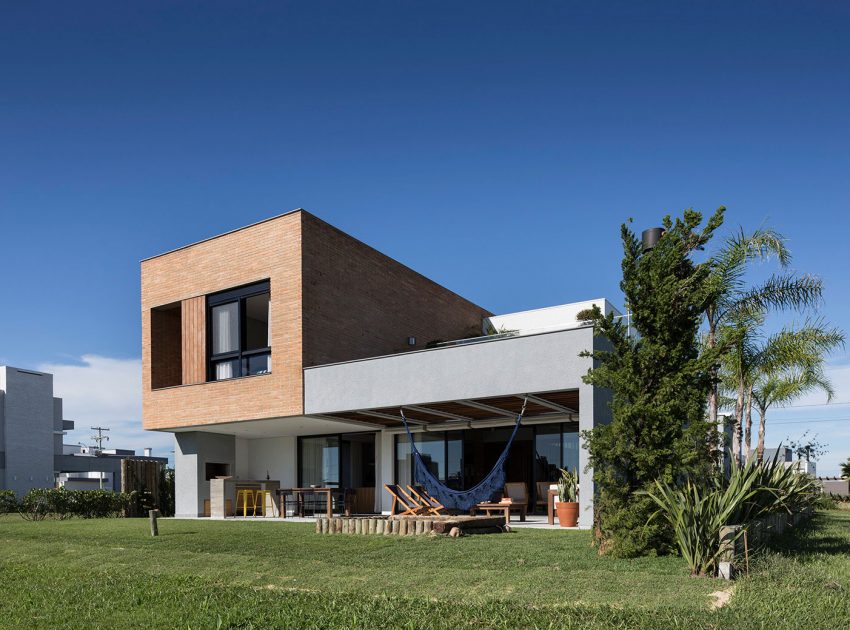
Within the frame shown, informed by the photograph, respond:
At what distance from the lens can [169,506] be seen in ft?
75.3

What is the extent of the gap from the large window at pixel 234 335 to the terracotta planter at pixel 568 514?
826cm

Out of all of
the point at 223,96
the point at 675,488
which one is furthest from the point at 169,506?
the point at 675,488

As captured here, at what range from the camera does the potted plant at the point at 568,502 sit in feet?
44.3

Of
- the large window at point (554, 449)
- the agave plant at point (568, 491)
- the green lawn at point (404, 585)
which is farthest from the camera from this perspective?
the large window at point (554, 449)

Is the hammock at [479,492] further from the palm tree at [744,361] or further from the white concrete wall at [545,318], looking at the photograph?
the white concrete wall at [545,318]

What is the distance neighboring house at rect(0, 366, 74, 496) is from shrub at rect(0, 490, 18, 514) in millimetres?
19567

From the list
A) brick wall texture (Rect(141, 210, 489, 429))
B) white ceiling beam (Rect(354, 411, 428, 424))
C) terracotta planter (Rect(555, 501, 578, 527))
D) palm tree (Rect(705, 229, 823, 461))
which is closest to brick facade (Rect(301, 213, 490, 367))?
brick wall texture (Rect(141, 210, 489, 429))

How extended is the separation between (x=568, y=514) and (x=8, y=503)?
65.8 ft

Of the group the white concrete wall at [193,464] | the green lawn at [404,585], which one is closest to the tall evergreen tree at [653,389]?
the green lawn at [404,585]

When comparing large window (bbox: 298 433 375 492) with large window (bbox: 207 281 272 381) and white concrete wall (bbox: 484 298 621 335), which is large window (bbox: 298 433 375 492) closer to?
large window (bbox: 207 281 272 381)

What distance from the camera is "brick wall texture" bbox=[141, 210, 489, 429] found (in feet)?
57.3

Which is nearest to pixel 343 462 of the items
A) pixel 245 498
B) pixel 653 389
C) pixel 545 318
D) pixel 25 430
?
pixel 245 498

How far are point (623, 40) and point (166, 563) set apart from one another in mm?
11835

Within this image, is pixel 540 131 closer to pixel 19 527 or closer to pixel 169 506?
pixel 19 527
